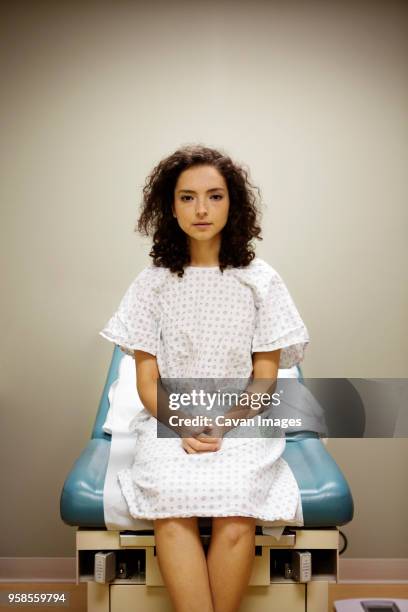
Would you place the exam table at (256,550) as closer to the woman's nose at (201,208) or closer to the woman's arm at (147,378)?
the woman's arm at (147,378)

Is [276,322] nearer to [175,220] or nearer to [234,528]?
A: [175,220]

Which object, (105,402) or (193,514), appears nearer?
(193,514)

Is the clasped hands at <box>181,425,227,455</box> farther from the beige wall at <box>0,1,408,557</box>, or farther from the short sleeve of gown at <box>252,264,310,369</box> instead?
the beige wall at <box>0,1,408,557</box>

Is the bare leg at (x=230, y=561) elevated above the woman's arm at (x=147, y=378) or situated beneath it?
situated beneath

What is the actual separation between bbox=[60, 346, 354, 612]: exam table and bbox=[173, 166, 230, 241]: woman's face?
2.25 ft

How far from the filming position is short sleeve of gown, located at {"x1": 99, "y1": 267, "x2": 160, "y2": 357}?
178cm

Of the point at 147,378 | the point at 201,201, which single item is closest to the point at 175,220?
the point at 201,201

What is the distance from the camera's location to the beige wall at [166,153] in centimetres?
249

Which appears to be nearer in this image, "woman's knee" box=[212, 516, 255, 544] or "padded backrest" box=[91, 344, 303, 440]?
"woman's knee" box=[212, 516, 255, 544]

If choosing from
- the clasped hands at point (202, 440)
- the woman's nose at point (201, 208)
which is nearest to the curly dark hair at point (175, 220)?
the woman's nose at point (201, 208)

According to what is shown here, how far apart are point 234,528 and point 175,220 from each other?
32.2 inches

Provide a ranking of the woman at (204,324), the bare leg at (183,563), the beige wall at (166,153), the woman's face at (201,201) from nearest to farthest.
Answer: the bare leg at (183,563) < the woman at (204,324) < the woman's face at (201,201) < the beige wall at (166,153)

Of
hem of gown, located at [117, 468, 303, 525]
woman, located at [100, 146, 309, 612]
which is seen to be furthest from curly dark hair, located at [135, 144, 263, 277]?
hem of gown, located at [117, 468, 303, 525]

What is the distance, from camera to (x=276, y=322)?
178 centimetres
